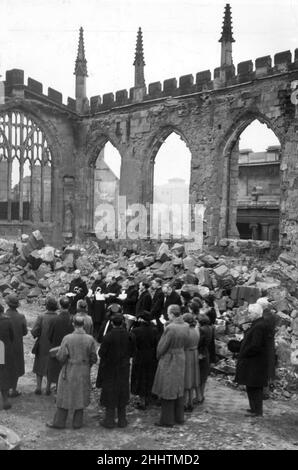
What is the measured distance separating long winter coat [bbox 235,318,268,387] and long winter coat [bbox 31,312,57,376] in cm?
267

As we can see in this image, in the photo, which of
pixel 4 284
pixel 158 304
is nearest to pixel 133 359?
pixel 158 304

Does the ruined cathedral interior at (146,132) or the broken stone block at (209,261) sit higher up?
the ruined cathedral interior at (146,132)

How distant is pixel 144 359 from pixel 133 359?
23cm

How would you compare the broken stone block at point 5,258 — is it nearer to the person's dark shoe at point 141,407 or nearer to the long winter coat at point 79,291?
the long winter coat at point 79,291

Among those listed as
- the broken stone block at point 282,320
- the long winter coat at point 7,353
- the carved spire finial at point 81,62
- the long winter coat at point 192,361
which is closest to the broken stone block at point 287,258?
the broken stone block at point 282,320

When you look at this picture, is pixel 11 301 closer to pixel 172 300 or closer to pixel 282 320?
pixel 172 300

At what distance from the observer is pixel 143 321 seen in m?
7.45

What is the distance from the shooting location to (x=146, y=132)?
69.9ft

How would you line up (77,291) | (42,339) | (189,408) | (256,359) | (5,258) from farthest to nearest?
(5,258) → (77,291) → (42,339) → (189,408) → (256,359)

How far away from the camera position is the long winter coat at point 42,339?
791cm

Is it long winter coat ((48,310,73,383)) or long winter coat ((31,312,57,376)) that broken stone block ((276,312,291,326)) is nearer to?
long winter coat ((48,310,73,383))

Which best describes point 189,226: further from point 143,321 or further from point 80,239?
point 143,321

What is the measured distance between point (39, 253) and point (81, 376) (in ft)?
34.2

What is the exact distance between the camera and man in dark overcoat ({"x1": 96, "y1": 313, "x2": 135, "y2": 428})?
6.79 m
